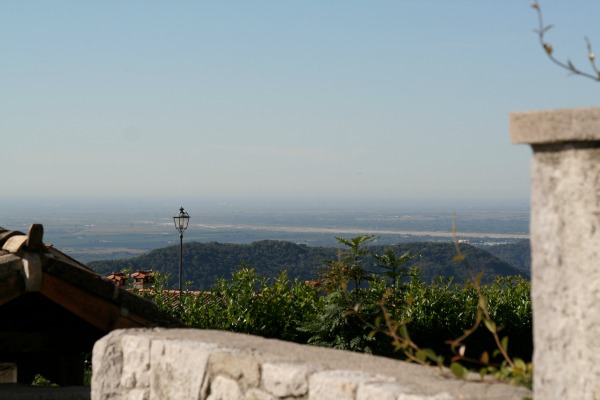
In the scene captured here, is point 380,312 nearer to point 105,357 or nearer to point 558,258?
point 105,357

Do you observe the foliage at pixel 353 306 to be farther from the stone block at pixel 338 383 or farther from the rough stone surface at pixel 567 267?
the rough stone surface at pixel 567 267

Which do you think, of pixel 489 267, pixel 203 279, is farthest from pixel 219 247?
pixel 489 267

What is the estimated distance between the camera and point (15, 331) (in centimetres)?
634

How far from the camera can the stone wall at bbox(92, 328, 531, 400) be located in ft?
8.30

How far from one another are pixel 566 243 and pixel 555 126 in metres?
0.29

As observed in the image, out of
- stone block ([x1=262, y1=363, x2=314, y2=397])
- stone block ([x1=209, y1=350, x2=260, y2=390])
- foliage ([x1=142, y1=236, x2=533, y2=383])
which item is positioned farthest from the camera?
foliage ([x1=142, y1=236, x2=533, y2=383])

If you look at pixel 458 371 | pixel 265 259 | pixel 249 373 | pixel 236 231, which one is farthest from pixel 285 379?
pixel 236 231

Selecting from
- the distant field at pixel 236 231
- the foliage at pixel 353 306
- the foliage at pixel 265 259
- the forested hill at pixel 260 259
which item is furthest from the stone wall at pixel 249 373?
the distant field at pixel 236 231

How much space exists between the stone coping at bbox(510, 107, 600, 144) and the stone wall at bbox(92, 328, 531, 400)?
796 mm

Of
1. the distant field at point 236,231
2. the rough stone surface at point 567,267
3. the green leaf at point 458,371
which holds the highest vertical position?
the rough stone surface at point 567,267

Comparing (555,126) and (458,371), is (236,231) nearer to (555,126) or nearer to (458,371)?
(458,371)

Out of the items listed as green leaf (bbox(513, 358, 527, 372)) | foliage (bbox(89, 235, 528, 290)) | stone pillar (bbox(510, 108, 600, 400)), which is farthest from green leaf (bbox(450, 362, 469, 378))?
foliage (bbox(89, 235, 528, 290))

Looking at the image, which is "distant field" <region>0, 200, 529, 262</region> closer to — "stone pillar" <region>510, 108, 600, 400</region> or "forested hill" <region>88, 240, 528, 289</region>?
"forested hill" <region>88, 240, 528, 289</region>

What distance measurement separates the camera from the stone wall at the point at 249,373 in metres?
2.53
